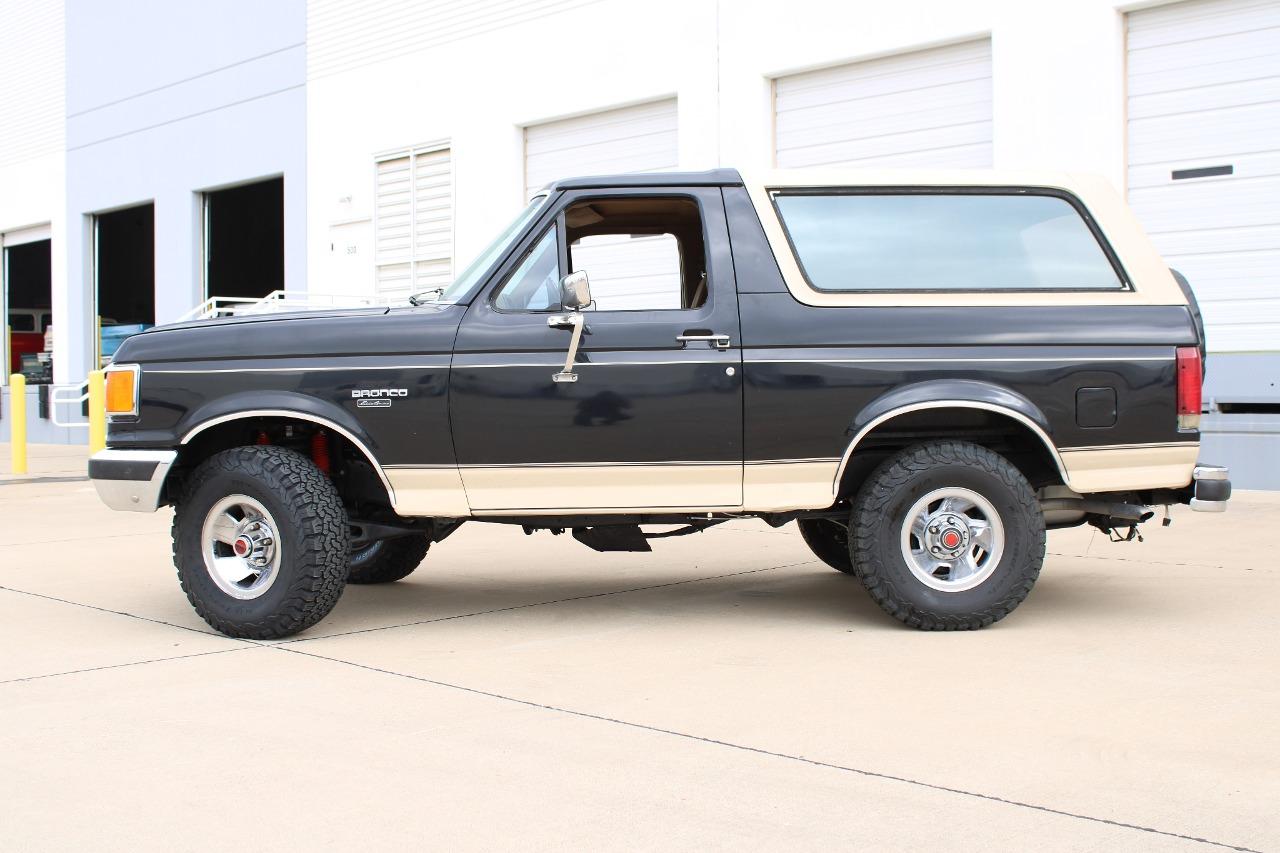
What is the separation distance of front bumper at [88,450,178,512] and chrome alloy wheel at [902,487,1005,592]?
308cm

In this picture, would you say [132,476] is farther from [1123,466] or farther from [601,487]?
[1123,466]

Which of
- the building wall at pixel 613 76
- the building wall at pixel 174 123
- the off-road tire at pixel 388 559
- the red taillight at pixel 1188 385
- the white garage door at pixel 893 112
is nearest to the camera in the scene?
the red taillight at pixel 1188 385

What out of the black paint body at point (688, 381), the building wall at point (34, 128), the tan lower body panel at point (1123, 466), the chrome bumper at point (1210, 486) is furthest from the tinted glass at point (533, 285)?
the building wall at point (34, 128)

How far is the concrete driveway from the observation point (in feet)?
10.9

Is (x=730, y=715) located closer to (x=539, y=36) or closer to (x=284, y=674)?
(x=284, y=674)

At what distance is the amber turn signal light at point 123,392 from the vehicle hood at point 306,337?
7 cm

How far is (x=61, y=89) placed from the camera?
1000 inches

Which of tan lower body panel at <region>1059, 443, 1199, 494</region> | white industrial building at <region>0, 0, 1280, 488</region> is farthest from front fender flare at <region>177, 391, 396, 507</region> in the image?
white industrial building at <region>0, 0, 1280, 488</region>

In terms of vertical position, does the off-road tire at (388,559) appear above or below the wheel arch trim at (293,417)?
below

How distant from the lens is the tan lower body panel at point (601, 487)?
5695 millimetres

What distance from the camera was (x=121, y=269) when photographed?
27.7 metres

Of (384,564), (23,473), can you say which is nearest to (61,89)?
(23,473)

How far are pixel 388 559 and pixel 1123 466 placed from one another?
366 cm

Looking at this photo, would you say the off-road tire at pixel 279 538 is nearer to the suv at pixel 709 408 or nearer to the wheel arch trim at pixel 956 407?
the suv at pixel 709 408
